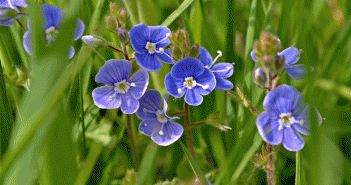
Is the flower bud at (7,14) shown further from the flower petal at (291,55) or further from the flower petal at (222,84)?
the flower petal at (291,55)

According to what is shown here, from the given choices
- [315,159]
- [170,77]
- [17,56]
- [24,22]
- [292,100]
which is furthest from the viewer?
[17,56]

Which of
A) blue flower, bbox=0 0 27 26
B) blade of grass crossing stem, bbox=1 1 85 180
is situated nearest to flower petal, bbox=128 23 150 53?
blue flower, bbox=0 0 27 26

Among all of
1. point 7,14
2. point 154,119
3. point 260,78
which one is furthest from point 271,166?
point 7,14

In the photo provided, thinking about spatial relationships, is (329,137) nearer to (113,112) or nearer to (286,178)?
(286,178)

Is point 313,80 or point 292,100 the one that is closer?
point 313,80

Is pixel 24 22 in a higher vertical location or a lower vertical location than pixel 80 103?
higher

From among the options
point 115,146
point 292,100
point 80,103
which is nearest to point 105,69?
point 80,103
